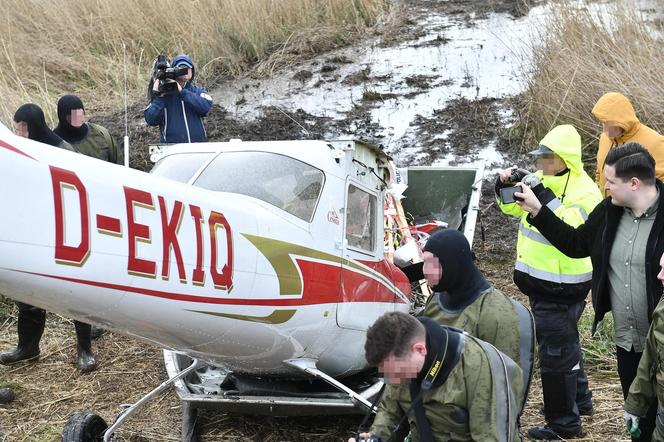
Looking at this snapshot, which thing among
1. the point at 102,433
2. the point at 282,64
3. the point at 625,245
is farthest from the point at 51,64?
the point at 625,245

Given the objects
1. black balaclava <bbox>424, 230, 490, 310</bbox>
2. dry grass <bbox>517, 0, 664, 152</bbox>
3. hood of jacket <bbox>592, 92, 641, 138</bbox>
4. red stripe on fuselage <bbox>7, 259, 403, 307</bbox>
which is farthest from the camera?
dry grass <bbox>517, 0, 664, 152</bbox>

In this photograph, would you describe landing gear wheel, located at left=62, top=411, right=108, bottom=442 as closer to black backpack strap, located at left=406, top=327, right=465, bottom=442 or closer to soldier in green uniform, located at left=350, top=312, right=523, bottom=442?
soldier in green uniform, located at left=350, top=312, right=523, bottom=442

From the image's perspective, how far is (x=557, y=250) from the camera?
17.3ft

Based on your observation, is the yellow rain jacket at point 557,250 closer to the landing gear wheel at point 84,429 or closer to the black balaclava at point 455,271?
the black balaclava at point 455,271

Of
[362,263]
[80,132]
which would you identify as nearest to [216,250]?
[362,263]

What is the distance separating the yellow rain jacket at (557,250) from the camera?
17.3ft

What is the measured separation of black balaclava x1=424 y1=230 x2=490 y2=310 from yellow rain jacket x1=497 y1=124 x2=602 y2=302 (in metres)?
1.46

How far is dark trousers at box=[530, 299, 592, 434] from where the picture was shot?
5.38 metres

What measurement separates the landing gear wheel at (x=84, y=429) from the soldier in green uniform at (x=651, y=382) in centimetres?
326

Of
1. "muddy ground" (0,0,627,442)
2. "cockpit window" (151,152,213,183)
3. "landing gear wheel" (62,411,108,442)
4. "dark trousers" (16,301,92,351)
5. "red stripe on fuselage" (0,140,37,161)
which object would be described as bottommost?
"muddy ground" (0,0,627,442)

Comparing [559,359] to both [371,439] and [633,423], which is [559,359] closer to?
[633,423]

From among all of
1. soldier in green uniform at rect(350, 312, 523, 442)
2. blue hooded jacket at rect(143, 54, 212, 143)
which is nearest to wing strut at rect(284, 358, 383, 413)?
soldier in green uniform at rect(350, 312, 523, 442)

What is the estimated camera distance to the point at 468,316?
3906 mm

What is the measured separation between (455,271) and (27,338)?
16.0 ft
